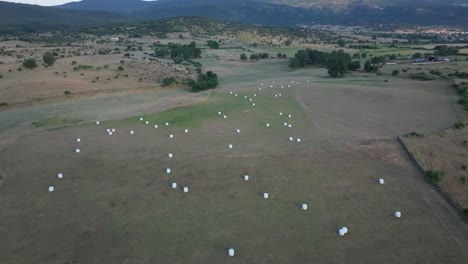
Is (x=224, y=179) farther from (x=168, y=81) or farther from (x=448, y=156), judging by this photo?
(x=168, y=81)

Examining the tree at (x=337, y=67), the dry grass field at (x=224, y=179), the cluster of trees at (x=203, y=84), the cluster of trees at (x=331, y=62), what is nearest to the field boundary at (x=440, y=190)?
the dry grass field at (x=224, y=179)

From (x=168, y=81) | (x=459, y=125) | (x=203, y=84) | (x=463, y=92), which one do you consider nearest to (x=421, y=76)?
(x=463, y=92)

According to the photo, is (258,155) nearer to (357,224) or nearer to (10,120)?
(357,224)

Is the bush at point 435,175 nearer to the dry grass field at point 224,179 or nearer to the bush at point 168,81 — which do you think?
the dry grass field at point 224,179

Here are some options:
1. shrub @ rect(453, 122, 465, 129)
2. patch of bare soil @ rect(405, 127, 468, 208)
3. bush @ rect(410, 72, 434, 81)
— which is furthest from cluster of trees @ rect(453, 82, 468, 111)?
patch of bare soil @ rect(405, 127, 468, 208)

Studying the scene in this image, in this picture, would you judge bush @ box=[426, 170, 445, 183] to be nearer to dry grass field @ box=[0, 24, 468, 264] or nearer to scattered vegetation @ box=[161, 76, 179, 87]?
dry grass field @ box=[0, 24, 468, 264]
